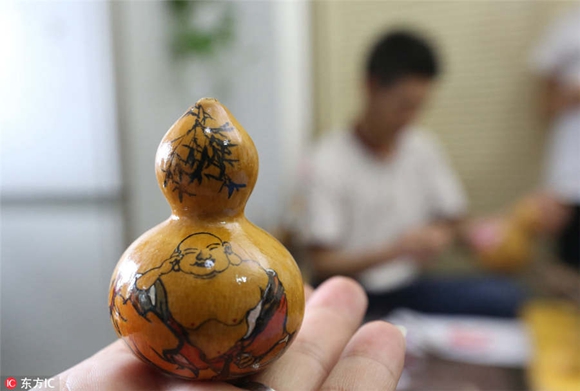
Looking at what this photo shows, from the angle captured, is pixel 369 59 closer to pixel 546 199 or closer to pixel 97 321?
pixel 546 199

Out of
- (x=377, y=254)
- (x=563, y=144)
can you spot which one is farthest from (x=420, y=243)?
(x=563, y=144)

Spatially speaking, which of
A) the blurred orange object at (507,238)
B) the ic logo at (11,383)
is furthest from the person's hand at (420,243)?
the ic logo at (11,383)

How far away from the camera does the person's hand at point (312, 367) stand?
40cm

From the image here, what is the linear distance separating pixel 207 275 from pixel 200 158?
93 mm

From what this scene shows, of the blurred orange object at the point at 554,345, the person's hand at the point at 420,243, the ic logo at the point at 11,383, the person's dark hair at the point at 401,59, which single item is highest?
the person's dark hair at the point at 401,59

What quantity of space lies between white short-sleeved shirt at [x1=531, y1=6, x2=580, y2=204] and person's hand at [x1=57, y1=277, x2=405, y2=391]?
3.41 feet

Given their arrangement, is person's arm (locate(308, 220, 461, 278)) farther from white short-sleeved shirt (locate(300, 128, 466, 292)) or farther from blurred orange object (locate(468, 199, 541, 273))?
blurred orange object (locate(468, 199, 541, 273))

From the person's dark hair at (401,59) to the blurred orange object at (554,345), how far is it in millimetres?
665

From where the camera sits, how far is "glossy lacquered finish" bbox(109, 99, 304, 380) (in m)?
0.35

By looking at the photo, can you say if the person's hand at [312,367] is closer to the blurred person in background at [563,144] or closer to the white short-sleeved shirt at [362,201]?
the white short-sleeved shirt at [362,201]

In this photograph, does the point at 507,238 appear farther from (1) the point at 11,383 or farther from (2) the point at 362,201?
(1) the point at 11,383

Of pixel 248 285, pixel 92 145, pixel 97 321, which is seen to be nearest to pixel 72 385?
pixel 248 285

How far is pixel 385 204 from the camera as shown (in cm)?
119

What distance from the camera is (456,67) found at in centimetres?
149
